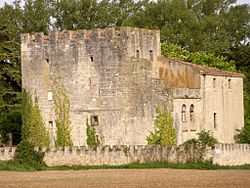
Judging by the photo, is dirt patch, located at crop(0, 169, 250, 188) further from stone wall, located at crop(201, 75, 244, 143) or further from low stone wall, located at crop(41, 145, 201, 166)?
stone wall, located at crop(201, 75, 244, 143)

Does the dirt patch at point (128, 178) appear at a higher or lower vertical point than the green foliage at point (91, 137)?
lower

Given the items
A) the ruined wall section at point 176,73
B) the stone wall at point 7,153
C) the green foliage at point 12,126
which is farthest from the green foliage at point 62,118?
the green foliage at point 12,126

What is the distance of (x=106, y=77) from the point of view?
222ft

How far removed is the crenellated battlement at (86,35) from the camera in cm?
6750

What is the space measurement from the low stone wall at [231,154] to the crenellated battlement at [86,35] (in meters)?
9.44

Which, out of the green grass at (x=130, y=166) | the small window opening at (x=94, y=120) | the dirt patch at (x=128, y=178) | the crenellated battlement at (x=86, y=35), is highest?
the crenellated battlement at (x=86, y=35)

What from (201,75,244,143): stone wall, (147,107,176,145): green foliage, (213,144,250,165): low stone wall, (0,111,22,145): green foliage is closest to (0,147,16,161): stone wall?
(0,111,22,145): green foliage

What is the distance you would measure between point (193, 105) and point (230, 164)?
5357 mm

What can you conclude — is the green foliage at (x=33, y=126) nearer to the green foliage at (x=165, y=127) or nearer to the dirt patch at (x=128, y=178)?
the green foliage at (x=165, y=127)

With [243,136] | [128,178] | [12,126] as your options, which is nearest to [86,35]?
[12,126]

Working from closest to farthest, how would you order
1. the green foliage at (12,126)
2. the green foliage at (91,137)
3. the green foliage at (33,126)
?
the green foliage at (91,137) < the green foliage at (33,126) < the green foliage at (12,126)

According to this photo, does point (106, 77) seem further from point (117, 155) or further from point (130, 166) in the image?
point (130, 166)

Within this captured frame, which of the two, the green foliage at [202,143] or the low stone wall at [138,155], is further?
the low stone wall at [138,155]

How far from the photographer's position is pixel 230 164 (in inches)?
2532
